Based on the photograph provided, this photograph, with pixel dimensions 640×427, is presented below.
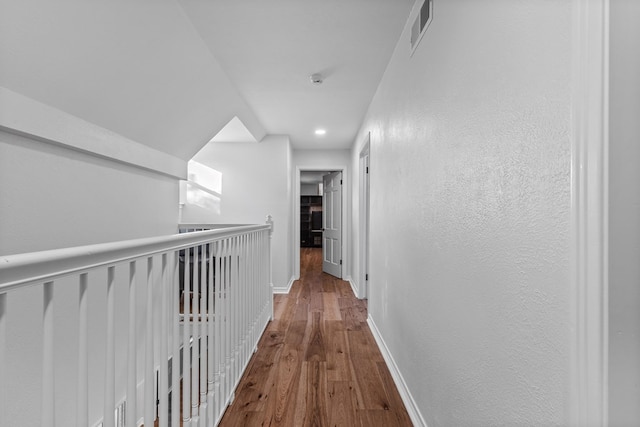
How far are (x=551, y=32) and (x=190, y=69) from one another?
2053mm

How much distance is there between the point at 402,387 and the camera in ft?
6.12

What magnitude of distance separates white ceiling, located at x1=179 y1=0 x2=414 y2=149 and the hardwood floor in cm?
226

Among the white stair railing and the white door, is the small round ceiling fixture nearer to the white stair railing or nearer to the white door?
the white stair railing

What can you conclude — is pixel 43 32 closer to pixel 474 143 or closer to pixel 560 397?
pixel 474 143

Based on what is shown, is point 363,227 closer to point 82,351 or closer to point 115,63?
point 115,63

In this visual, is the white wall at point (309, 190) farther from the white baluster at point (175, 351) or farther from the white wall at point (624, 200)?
the white wall at point (624, 200)

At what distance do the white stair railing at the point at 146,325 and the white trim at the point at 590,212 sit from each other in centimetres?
102

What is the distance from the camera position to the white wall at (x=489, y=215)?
691 millimetres

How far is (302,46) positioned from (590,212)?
2050 millimetres

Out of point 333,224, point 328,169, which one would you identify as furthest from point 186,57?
point 333,224

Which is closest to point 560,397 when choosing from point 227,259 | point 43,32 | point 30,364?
point 227,259

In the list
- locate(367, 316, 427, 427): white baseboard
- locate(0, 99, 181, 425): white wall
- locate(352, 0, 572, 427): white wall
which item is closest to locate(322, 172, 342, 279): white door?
locate(367, 316, 427, 427): white baseboard

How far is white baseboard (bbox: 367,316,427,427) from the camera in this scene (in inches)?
62.3

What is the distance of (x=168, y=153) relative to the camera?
2.48 metres
